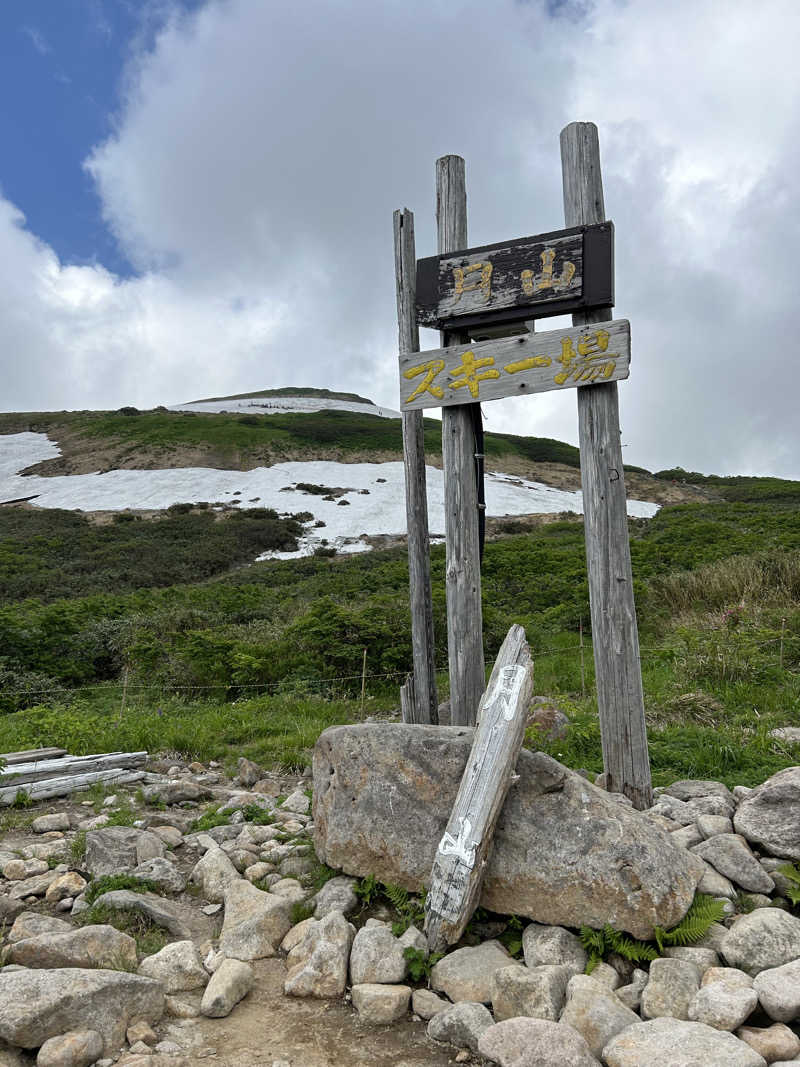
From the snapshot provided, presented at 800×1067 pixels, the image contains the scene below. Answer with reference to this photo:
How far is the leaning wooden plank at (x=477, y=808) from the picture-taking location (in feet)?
11.9

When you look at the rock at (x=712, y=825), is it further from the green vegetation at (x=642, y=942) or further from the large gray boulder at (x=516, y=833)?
the green vegetation at (x=642, y=942)

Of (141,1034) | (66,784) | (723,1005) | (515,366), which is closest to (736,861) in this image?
(723,1005)

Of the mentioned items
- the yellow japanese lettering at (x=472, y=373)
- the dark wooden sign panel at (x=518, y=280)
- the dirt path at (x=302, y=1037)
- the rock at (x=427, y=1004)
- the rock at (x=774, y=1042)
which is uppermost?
the dark wooden sign panel at (x=518, y=280)

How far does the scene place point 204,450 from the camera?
51.2 m

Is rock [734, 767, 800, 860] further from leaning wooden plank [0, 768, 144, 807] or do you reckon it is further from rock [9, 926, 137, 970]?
leaning wooden plank [0, 768, 144, 807]

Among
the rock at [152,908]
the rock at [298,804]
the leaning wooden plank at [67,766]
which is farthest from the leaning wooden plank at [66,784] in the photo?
the rock at [152,908]

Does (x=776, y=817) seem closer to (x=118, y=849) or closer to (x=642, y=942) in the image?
(x=642, y=942)

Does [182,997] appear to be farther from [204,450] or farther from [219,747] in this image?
[204,450]

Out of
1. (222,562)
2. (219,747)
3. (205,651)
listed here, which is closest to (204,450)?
(222,562)

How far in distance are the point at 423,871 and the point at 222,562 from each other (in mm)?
26388

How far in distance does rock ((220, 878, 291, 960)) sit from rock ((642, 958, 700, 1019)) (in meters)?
1.88

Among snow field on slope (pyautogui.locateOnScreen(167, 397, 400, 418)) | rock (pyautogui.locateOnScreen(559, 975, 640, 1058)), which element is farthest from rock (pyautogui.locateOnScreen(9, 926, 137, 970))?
snow field on slope (pyautogui.locateOnScreen(167, 397, 400, 418))

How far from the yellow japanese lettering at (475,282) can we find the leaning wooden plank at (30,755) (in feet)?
18.8

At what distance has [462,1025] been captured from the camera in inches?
124
